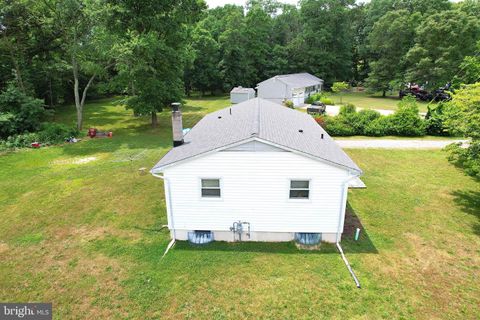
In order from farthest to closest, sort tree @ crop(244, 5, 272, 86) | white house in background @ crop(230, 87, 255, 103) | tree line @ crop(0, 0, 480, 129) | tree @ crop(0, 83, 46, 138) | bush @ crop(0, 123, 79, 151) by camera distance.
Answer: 1. tree @ crop(244, 5, 272, 86)
2. white house in background @ crop(230, 87, 255, 103)
3. tree line @ crop(0, 0, 480, 129)
4. tree @ crop(0, 83, 46, 138)
5. bush @ crop(0, 123, 79, 151)

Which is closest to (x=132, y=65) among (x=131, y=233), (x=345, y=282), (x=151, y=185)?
(x=151, y=185)

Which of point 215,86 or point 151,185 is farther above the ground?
point 215,86

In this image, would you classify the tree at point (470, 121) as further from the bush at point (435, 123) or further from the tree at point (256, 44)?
the tree at point (256, 44)

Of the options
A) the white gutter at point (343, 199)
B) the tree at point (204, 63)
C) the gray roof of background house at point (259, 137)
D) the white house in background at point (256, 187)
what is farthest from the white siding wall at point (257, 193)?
the tree at point (204, 63)

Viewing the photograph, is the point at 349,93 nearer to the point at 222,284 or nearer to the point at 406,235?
the point at 406,235

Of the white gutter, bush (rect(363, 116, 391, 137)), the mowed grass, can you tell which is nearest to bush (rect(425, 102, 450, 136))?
bush (rect(363, 116, 391, 137))

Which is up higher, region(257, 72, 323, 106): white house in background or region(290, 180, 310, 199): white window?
region(257, 72, 323, 106): white house in background

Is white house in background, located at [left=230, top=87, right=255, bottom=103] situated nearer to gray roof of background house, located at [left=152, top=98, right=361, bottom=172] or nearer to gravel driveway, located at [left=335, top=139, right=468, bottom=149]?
gravel driveway, located at [left=335, top=139, right=468, bottom=149]
